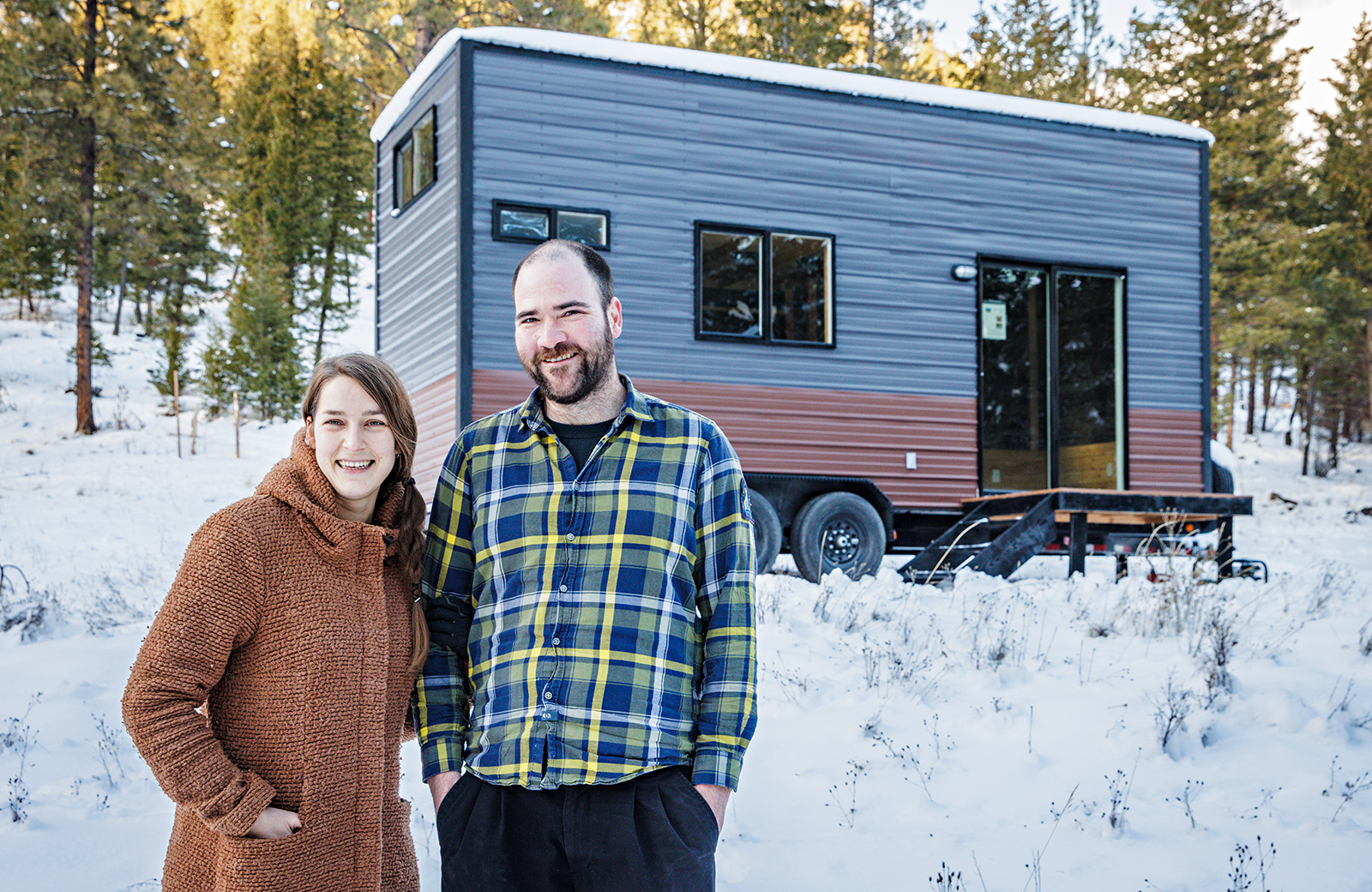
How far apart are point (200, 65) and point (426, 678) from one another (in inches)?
880

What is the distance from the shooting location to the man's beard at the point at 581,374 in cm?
224

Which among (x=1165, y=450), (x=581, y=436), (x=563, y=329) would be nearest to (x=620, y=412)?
(x=581, y=436)

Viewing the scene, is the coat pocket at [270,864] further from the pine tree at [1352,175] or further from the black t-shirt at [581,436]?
the pine tree at [1352,175]

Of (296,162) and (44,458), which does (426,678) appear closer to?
(44,458)

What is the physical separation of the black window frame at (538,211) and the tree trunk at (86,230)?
1557cm

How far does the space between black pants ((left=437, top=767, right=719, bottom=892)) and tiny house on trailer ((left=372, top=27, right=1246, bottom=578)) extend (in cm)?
546

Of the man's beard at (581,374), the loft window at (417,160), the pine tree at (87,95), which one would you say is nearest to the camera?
→ the man's beard at (581,374)

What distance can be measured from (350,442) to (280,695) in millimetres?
499

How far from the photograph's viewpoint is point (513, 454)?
2291mm

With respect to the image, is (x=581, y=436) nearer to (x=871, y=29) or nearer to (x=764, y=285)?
(x=764, y=285)

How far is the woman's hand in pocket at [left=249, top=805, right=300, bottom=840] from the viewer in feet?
6.27

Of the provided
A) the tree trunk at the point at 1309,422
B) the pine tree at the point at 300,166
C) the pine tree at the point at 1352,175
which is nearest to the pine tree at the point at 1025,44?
the pine tree at the point at 1352,175

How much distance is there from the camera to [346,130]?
28906 millimetres

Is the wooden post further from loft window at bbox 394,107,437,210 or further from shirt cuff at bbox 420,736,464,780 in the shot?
shirt cuff at bbox 420,736,464,780
